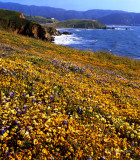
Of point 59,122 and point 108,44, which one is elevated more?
point 108,44

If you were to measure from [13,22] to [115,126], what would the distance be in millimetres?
44900

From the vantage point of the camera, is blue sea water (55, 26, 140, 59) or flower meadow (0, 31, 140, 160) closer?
flower meadow (0, 31, 140, 160)

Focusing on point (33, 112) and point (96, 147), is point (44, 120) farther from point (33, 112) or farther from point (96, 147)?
point (96, 147)

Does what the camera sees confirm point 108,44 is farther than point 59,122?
Yes

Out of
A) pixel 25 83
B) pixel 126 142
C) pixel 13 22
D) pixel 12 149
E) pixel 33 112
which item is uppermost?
pixel 13 22

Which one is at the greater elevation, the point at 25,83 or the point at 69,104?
the point at 25,83

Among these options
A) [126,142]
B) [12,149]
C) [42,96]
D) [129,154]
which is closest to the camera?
[12,149]

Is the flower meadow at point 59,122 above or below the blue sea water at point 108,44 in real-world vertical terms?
below

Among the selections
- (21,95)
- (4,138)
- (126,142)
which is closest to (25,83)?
(21,95)

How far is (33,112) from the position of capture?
4.75m

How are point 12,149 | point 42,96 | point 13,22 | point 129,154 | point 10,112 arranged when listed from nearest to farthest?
point 12,149, point 129,154, point 10,112, point 42,96, point 13,22

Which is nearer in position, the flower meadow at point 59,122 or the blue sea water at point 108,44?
the flower meadow at point 59,122

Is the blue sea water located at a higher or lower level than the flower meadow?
higher

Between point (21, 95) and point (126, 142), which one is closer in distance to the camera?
point (126, 142)
